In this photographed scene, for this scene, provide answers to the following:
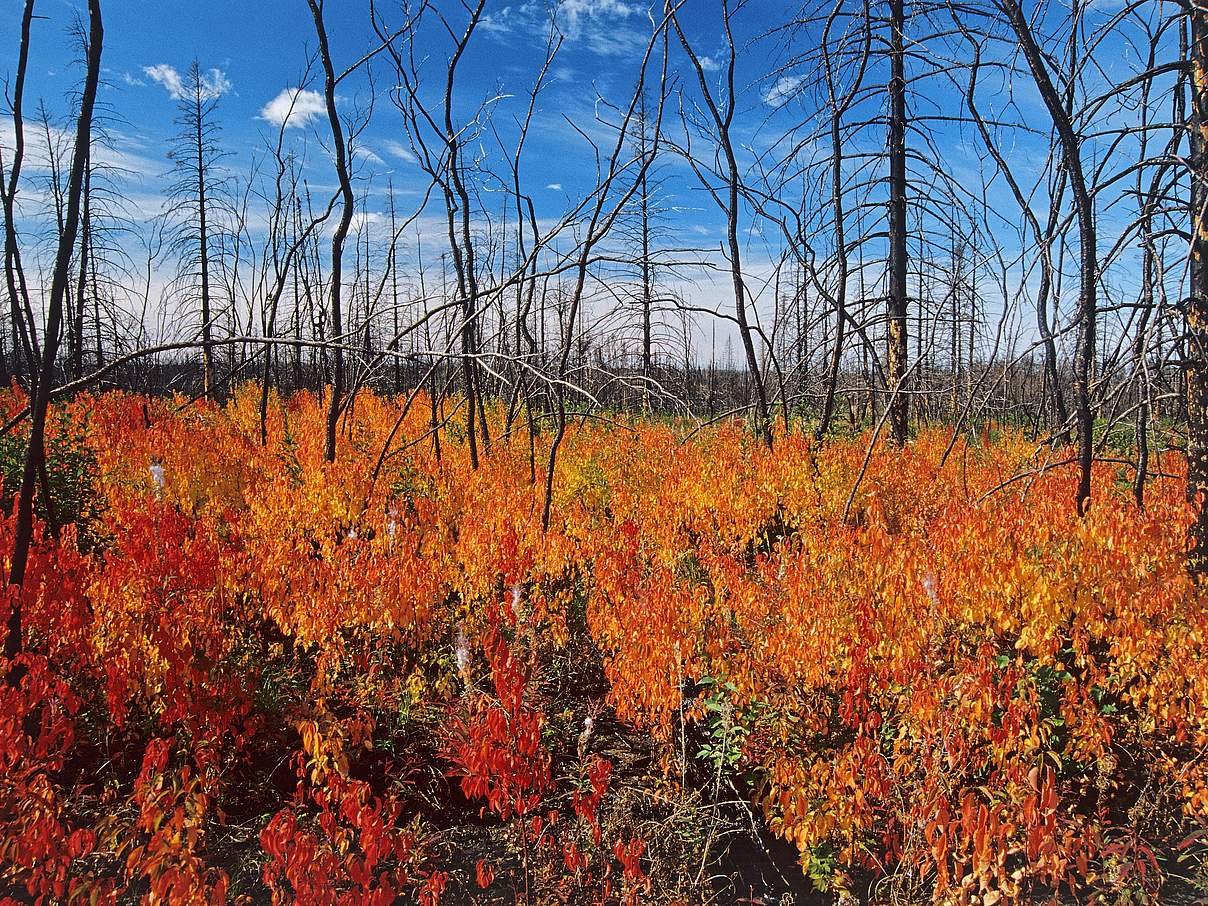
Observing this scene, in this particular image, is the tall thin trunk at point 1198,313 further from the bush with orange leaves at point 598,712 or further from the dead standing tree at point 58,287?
the dead standing tree at point 58,287

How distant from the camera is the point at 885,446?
9.05 m

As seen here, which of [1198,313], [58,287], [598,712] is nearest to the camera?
[58,287]

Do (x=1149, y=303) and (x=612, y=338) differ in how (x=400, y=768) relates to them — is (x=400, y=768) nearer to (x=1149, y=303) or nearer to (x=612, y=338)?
(x=1149, y=303)

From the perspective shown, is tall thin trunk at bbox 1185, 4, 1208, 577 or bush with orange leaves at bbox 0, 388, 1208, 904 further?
tall thin trunk at bbox 1185, 4, 1208, 577

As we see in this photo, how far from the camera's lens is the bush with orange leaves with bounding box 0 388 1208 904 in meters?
2.71

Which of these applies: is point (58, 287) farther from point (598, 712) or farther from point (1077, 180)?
point (1077, 180)

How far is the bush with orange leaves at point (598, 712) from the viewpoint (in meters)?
2.71

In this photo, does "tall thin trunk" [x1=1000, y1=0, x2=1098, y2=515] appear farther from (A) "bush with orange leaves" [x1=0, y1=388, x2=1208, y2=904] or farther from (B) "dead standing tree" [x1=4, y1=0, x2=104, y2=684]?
(B) "dead standing tree" [x1=4, y1=0, x2=104, y2=684]

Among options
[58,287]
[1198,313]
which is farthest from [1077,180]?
[58,287]

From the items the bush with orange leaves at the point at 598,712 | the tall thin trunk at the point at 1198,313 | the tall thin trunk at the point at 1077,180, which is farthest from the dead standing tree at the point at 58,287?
the tall thin trunk at the point at 1198,313

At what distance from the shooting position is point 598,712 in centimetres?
383

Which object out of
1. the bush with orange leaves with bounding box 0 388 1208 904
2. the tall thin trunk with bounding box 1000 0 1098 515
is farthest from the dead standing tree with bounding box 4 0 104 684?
the tall thin trunk with bounding box 1000 0 1098 515

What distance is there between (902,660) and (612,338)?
20.4 ft

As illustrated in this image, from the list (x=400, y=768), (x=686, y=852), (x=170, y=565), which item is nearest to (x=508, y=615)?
(x=400, y=768)
